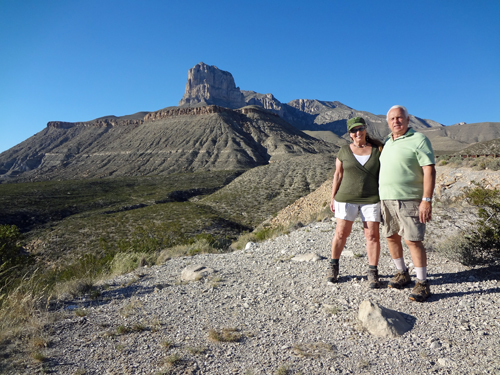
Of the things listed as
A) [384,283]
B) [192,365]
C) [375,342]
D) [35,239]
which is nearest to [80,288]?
[192,365]

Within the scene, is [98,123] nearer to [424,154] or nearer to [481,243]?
[424,154]

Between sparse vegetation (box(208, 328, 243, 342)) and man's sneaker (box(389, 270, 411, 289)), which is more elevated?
man's sneaker (box(389, 270, 411, 289))

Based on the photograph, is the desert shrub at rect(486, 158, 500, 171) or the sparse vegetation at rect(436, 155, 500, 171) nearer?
the desert shrub at rect(486, 158, 500, 171)

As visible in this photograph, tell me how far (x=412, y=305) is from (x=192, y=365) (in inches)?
106

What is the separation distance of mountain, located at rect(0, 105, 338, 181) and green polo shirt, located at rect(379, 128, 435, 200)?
7010 cm

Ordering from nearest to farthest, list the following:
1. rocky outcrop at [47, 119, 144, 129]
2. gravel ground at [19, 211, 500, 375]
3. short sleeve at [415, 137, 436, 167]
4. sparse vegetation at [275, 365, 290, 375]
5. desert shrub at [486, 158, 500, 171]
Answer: sparse vegetation at [275, 365, 290, 375] < gravel ground at [19, 211, 500, 375] < short sleeve at [415, 137, 436, 167] < desert shrub at [486, 158, 500, 171] < rocky outcrop at [47, 119, 144, 129]

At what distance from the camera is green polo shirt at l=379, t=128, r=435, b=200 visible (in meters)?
3.44

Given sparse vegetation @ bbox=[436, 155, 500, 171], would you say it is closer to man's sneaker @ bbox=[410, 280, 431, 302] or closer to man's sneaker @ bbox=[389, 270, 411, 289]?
man's sneaker @ bbox=[389, 270, 411, 289]

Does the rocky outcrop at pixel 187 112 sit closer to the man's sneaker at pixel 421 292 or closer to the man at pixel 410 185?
the man at pixel 410 185

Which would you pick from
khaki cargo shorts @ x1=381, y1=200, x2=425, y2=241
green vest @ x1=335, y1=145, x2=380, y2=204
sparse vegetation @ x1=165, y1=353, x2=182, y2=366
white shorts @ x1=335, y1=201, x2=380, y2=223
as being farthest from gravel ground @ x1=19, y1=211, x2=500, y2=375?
green vest @ x1=335, y1=145, x2=380, y2=204

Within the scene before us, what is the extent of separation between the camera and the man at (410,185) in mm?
3402

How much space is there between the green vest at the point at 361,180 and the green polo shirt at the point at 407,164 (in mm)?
251

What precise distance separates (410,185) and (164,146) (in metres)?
97.6

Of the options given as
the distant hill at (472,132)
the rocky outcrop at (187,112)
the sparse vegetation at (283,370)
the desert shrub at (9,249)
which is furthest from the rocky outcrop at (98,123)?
the distant hill at (472,132)
